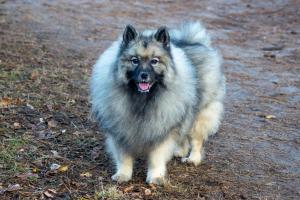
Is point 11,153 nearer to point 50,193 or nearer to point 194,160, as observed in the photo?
point 50,193

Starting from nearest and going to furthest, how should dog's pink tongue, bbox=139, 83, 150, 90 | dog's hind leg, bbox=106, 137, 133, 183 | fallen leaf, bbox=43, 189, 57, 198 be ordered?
fallen leaf, bbox=43, 189, 57, 198
dog's pink tongue, bbox=139, 83, 150, 90
dog's hind leg, bbox=106, 137, 133, 183

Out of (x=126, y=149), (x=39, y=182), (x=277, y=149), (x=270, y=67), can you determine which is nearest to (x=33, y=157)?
(x=39, y=182)

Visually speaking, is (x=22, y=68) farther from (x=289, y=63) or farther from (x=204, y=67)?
(x=289, y=63)

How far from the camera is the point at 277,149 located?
6012 millimetres

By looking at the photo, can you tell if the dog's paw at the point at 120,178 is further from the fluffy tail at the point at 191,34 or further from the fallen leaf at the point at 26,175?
the fluffy tail at the point at 191,34

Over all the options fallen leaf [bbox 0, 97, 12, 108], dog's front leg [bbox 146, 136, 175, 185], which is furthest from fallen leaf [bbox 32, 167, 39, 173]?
fallen leaf [bbox 0, 97, 12, 108]

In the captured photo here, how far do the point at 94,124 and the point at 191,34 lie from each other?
1519 mm

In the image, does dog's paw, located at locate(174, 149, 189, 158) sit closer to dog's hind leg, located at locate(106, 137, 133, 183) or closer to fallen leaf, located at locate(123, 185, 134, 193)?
dog's hind leg, located at locate(106, 137, 133, 183)

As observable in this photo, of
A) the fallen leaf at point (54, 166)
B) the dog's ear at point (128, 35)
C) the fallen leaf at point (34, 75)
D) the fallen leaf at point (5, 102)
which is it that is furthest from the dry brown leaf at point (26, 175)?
the fallen leaf at point (34, 75)

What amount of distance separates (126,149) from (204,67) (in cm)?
118

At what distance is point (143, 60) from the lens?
4.65 meters

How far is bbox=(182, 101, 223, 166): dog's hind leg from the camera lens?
5641mm

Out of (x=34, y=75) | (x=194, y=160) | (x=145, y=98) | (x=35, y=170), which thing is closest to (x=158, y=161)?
(x=145, y=98)

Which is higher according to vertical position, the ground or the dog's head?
the dog's head
